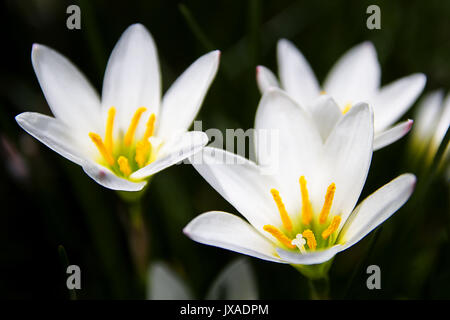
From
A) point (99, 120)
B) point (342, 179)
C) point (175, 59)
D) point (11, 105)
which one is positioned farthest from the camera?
point (175, 59)

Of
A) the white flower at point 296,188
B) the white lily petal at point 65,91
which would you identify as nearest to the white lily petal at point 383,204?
the white flower at point 296,188

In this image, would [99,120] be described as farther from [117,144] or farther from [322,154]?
[322,154]

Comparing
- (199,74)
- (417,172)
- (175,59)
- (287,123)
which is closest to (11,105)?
(175,59)

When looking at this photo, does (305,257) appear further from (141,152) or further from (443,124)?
(443,124)

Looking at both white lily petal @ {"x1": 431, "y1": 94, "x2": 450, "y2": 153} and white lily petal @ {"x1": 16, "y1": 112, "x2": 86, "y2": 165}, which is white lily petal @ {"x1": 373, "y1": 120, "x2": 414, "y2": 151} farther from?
white lily petal @ {"x1": 16, "y1": 112, "x2": 86, "y2": 165}

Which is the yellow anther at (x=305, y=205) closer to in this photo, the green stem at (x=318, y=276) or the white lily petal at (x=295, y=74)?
the green stem at (x=318, y=276)

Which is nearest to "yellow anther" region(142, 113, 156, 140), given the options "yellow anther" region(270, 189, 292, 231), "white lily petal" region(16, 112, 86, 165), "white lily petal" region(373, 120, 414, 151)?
"white lily petal" region(16, 112, 86, 165)
